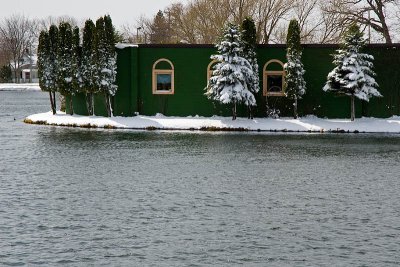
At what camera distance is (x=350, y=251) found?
10.5 metres

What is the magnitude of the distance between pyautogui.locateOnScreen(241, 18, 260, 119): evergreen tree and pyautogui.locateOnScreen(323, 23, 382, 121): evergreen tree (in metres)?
3.82

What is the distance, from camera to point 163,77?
3841 centimetres

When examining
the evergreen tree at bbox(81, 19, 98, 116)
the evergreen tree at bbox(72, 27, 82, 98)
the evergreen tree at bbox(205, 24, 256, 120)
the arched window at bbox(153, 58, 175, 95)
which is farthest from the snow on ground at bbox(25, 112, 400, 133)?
the evergreen tree at bbox(72, 27, 82, 98)

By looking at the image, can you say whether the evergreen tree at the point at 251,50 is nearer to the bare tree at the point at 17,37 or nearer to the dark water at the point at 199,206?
the dark water at the point at 199,206

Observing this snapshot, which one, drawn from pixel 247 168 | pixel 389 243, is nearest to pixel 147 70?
pixel 247 168

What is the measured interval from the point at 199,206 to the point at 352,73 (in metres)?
23.3

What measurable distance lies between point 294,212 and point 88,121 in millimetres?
25466

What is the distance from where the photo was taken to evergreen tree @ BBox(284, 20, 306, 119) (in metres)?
35.8

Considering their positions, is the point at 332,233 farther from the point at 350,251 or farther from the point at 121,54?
the point at 121,54

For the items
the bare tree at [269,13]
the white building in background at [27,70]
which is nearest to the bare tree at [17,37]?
the white building in background at [27,70]

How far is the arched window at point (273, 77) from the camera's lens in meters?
37.8

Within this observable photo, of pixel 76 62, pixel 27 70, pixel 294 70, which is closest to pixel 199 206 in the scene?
pixel 294 70

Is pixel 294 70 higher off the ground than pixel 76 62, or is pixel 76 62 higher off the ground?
pixel 76 62

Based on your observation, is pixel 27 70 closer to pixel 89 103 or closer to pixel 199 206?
pixel 89 103
